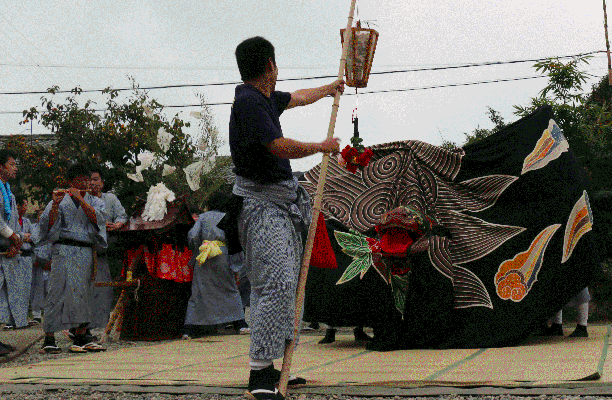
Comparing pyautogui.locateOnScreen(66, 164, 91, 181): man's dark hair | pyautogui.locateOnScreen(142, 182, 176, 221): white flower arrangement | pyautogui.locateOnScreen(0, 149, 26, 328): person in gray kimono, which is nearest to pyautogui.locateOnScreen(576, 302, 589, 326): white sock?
pyautogui.locateOnScreen(142, 182, 176, 221): white flower arrangement

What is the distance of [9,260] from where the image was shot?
6.19 metres

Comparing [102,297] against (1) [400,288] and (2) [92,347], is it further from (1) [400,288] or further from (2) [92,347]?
(1) [400,288]

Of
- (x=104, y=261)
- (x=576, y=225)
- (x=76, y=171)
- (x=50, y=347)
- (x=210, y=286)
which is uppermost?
(x=76, y=171)

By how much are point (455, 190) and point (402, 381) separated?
246cm

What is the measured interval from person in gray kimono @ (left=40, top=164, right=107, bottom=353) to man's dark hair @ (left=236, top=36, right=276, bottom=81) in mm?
3064

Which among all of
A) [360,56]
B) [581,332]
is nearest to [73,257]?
[360,56]

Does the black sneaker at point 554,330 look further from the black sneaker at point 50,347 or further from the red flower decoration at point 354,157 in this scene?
the black sneaker at point 50,347

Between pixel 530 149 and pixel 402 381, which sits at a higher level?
pixel 530 149

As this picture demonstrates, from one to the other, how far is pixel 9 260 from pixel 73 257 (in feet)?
1.90

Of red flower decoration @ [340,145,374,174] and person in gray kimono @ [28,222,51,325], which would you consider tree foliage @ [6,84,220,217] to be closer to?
person in gray kimono @ [28,222,51,325]

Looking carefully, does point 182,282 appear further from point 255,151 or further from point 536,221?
point 255,151

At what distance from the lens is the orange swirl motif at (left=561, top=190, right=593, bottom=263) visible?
5.32 meters

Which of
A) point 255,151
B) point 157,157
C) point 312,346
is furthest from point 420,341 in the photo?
point 157,157

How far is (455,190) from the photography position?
5578mm
